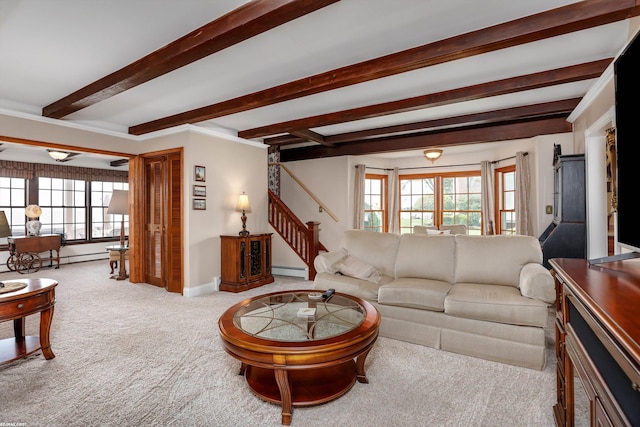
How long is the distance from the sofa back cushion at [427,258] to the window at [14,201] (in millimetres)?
7810

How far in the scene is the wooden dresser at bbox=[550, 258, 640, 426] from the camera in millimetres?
841

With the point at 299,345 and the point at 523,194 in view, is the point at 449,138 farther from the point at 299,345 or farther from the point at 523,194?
the point at 299,345

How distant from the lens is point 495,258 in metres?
3.09

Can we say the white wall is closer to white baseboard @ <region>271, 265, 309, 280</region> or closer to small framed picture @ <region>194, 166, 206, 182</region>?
small framed picture @ <region>194, 166, 206, 182</region>

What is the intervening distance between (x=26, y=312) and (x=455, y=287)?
3.44 metres

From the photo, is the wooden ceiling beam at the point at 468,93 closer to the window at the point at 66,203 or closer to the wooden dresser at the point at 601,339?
the wooden dresser at the point at 601,339

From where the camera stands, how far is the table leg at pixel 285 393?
1.79 metres

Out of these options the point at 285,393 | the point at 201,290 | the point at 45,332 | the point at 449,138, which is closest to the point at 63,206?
the point at 201,290

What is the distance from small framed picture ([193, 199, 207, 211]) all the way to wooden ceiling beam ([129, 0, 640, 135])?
1.72 meters

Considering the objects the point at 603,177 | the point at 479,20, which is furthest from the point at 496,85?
the point at 603,177

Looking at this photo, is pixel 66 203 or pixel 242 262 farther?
pixel 66 203

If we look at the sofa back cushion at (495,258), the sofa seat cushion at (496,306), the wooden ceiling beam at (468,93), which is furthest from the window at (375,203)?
the sofa seat cushion at (496,306)

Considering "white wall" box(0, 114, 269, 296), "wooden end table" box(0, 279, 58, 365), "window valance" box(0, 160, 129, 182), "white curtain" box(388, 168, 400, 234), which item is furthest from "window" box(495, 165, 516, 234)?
"window valance" box(0, 160, 129, 182)

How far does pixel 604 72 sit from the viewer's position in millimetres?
2871
